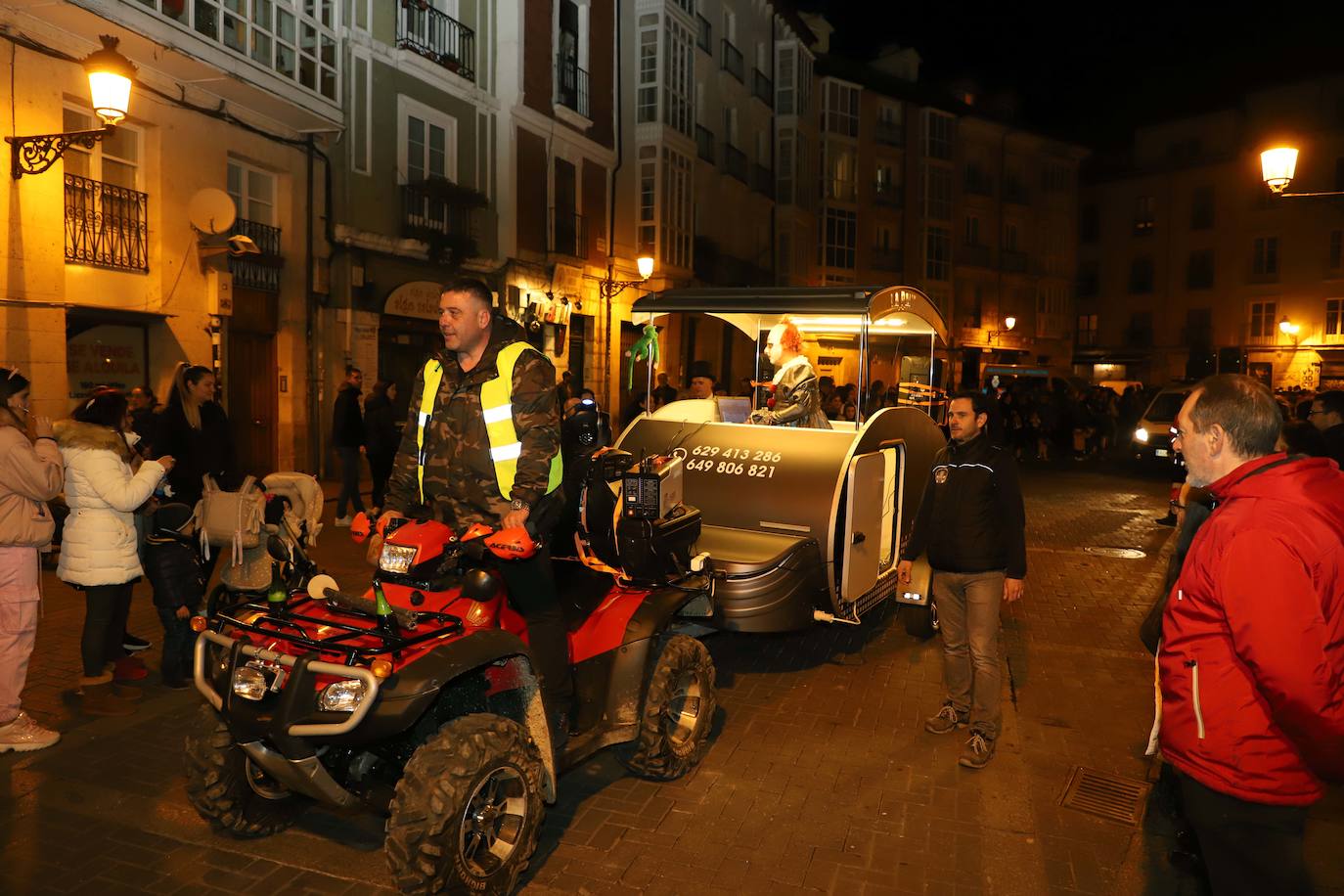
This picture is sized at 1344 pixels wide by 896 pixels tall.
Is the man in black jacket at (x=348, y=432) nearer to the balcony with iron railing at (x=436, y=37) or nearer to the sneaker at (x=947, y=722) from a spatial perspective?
the sneaker at (x=947, y=722)

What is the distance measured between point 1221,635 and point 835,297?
4.38 metres

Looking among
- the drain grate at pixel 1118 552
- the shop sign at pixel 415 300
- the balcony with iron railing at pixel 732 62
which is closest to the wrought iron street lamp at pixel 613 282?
the shop sign at pixel 415 300

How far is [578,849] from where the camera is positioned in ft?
12.7

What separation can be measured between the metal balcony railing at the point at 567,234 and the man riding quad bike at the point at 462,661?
676 inches

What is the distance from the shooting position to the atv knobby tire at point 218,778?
3.57 m

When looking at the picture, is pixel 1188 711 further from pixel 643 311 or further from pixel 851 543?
pixel 643 311

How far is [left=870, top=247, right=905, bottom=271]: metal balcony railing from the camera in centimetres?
4034

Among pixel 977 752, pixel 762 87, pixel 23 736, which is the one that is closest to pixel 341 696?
pixel 23 736

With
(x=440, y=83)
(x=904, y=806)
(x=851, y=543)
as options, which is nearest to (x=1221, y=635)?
(x=904, y=806)

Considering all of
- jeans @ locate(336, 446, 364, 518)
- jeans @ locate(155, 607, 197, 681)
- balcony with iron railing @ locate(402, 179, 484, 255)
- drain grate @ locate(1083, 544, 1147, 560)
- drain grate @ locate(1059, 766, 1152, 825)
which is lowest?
drain grate @ locate(1059, 766, 1152, 825)

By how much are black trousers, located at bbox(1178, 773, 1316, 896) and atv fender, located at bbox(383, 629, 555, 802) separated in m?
2.21

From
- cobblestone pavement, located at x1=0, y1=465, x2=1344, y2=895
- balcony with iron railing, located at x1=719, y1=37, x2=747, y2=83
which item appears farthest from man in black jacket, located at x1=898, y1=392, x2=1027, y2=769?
balcony with iron railing, located at x1=719, y1=37, x2=747, y2=83

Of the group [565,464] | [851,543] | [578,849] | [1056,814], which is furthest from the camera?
[851,543]

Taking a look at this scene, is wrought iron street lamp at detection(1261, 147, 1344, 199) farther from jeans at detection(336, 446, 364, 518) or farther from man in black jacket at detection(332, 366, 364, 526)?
jeans at detection(336, 446, 364, 518)
